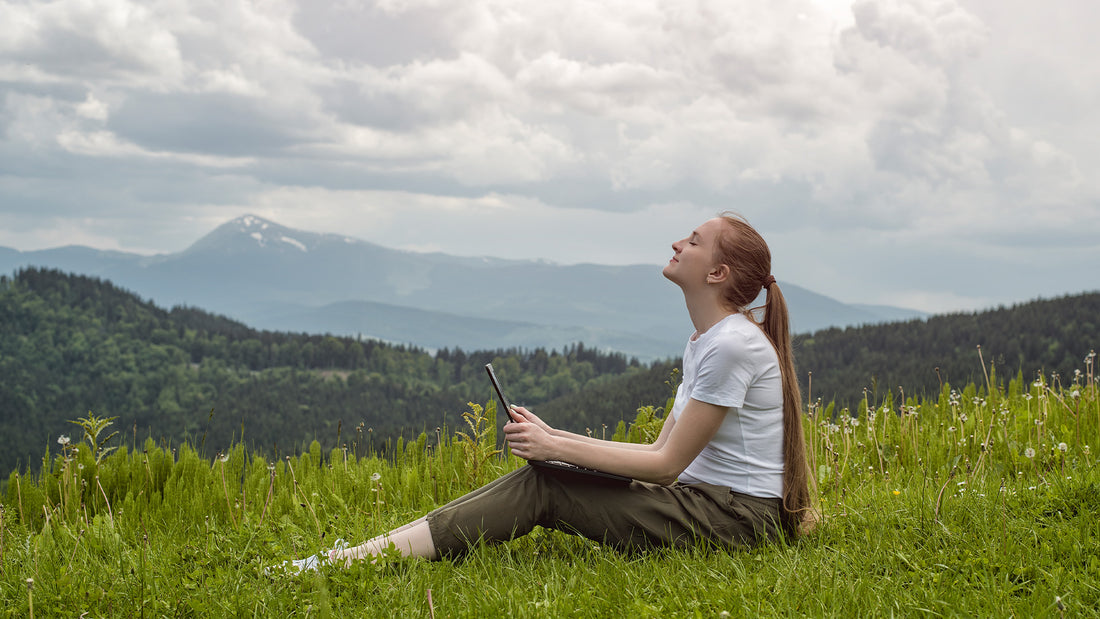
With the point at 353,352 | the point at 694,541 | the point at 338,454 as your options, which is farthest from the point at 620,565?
the point at 353,352

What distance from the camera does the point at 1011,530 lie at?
12.8ft

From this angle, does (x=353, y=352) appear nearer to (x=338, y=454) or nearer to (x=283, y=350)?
(x=283, y=350)

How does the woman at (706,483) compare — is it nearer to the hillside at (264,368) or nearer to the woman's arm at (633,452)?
the woman's arm at (633,452)

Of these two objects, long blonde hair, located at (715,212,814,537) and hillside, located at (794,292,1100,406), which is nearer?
long blonde hair, located at (715,212,814,537)

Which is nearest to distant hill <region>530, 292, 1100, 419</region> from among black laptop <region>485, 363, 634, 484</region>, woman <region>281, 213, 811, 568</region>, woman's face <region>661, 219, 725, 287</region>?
woman <region>281, 213, 811, 568</region>

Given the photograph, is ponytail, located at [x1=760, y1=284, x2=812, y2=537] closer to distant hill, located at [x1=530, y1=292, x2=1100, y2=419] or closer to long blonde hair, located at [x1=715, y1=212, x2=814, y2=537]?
long blonde hair, located at [x1=715, y1=212, x2=814, y2=537]

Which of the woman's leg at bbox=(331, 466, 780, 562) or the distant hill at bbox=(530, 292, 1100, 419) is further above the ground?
the distant hill at bbox=(530, 292, 1100, 419)

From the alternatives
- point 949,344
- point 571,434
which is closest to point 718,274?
point 571,434

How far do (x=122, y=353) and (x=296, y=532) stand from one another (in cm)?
19552

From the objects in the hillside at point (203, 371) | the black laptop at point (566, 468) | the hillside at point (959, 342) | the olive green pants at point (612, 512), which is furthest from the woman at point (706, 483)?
the hillside at point (203, 371)

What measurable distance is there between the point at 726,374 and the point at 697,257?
2.26ft

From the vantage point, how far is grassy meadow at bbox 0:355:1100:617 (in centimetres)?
333

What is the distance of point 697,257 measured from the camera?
13.4 ft

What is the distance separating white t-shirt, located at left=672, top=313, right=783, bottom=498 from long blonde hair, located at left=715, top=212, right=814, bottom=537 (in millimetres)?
60
